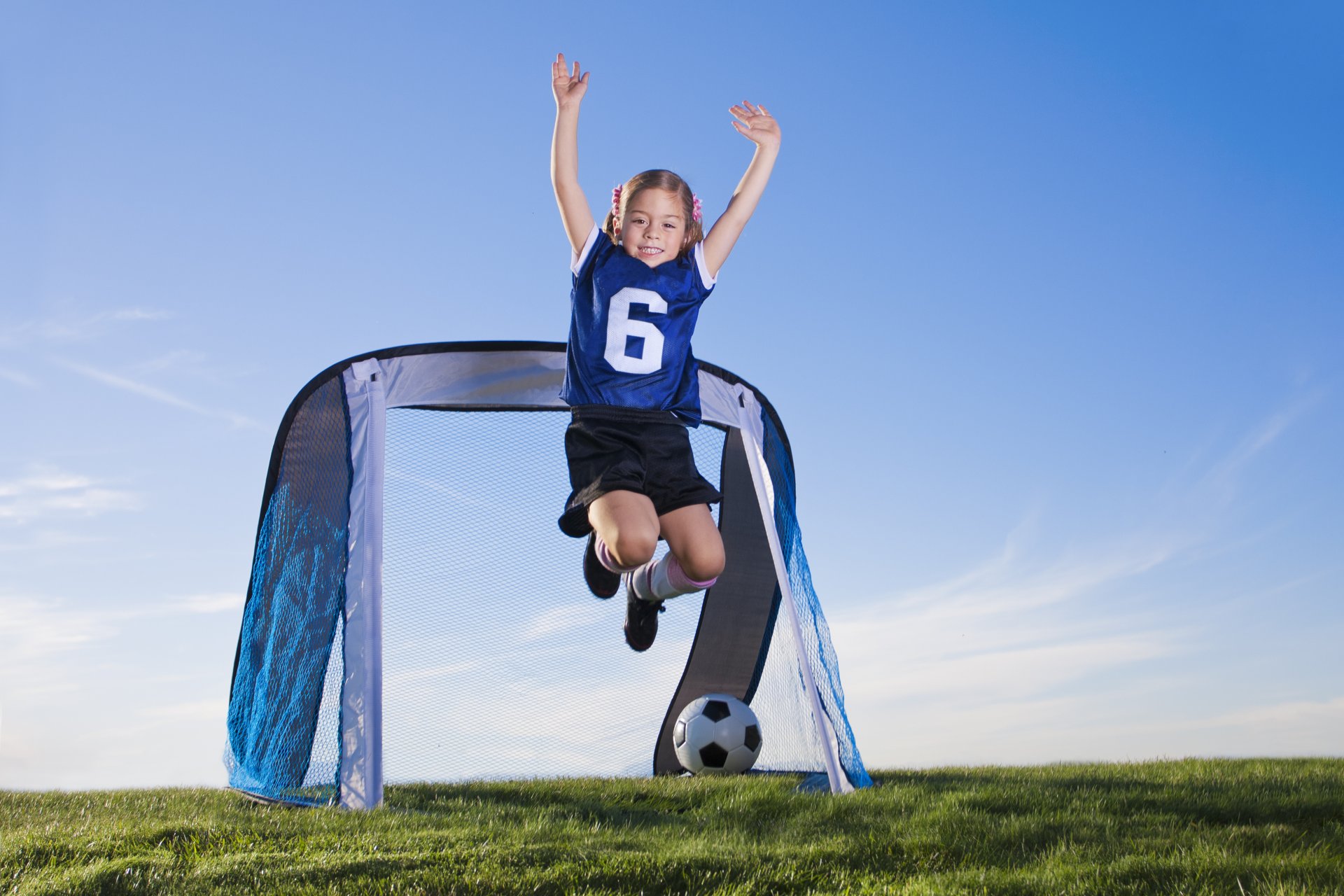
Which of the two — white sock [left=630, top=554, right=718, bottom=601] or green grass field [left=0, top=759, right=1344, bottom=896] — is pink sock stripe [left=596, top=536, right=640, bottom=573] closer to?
white sock [left=630, top=554, right=718, bottom=601]

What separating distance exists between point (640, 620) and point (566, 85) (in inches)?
91.3

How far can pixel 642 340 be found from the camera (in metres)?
4.14

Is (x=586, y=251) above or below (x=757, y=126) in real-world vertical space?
below

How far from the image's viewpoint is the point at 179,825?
146 inches

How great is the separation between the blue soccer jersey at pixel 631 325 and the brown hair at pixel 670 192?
0.17 feet

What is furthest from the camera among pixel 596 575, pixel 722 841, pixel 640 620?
pixel 640 620

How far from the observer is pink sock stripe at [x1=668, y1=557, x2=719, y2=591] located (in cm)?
423

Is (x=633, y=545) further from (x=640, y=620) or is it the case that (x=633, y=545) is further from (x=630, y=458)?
(x=640, y=620)

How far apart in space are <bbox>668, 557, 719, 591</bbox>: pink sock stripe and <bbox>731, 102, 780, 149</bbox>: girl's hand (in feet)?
5.66

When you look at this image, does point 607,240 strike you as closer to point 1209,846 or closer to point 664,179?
point 664,179

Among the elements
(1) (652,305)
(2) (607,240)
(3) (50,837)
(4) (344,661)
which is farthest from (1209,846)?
(3) (50,837)

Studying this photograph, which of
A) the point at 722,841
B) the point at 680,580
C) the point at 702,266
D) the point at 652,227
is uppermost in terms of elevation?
the point at 652,227

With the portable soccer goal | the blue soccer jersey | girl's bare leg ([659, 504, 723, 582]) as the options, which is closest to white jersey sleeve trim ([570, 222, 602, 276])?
the blue soccer jersey

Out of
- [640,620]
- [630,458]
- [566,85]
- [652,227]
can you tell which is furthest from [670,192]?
[640,620]
